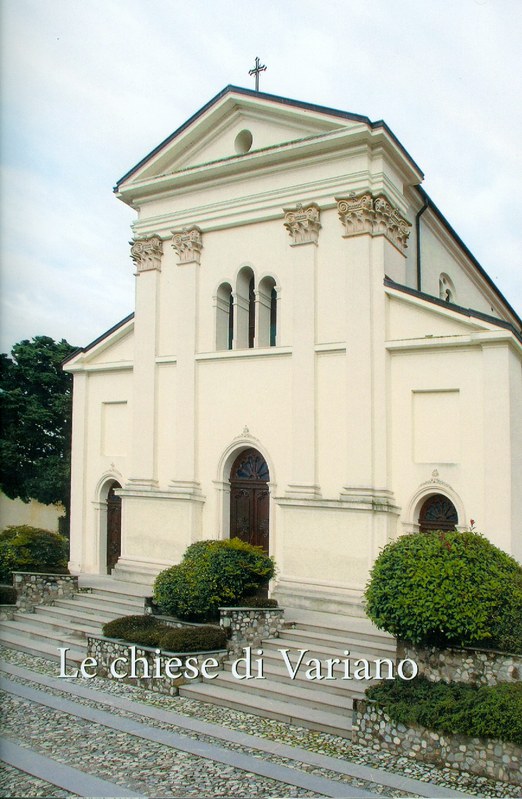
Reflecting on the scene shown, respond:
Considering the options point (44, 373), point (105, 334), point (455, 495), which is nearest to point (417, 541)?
point (455, 495)

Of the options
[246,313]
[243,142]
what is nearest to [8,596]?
[246,313]

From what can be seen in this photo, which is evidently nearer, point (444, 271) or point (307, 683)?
point (307, 683)

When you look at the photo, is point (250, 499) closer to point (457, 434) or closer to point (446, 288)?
point (457, 434)

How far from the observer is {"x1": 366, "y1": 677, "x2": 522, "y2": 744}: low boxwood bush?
855 cm

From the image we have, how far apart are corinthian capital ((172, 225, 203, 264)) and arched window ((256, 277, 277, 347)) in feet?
7.18

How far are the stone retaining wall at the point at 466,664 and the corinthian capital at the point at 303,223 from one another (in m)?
10.1

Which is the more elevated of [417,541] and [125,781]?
[417,541]

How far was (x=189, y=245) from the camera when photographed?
19.2 m

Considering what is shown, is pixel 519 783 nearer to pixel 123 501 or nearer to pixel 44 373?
pixel 123 501

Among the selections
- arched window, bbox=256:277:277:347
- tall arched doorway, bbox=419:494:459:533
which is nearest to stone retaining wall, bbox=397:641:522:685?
tall arched doorway, bbox=419:494:459:533

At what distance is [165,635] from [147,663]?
21.9 inches

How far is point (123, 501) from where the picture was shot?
19.4 metres

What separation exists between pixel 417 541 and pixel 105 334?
520 inches

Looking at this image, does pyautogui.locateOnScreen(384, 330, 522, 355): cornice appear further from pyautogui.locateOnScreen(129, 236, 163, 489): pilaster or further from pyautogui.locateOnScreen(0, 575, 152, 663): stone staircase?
pyautogui.locateOnScreen(0, 575, 152, 663): stone staircase
